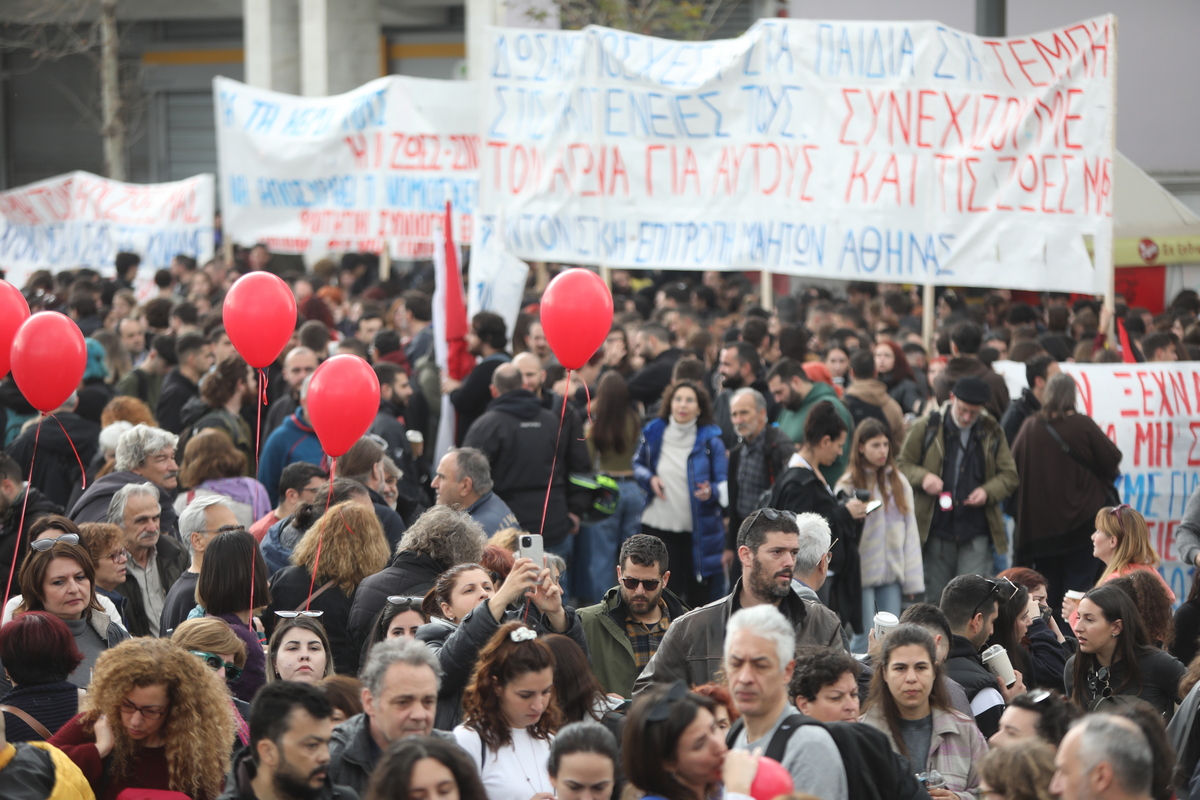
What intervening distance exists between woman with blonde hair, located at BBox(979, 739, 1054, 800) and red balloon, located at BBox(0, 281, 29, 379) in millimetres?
5455

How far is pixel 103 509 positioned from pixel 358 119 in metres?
8.37

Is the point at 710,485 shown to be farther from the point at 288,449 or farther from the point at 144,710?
the point at 144,710

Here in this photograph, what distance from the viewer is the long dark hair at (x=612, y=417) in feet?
28.6

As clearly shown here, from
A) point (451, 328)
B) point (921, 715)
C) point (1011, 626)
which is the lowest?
point (921, 715)

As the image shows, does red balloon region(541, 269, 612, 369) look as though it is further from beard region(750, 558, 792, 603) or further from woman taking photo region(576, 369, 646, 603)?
beard region(750, 558, 792, 603)

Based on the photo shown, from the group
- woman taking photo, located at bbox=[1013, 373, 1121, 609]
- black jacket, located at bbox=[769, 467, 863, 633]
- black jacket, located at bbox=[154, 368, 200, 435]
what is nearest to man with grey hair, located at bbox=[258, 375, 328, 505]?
black jacket, located at bbox=[154, 368, 200, 435]

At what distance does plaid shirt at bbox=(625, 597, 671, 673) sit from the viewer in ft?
17.5

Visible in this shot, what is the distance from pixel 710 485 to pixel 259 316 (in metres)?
2.95

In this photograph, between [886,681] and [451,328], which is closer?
[886,681]

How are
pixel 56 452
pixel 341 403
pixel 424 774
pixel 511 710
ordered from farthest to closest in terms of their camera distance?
pixel 56 452
pixel 341 403
pixel 511 710
pixel 424 774

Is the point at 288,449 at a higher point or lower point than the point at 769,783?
higher

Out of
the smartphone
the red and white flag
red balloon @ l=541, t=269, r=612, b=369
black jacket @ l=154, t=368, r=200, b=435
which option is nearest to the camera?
the smartphone

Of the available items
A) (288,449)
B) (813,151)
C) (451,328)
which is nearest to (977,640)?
(288,449)

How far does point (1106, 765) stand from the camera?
3451 mm
